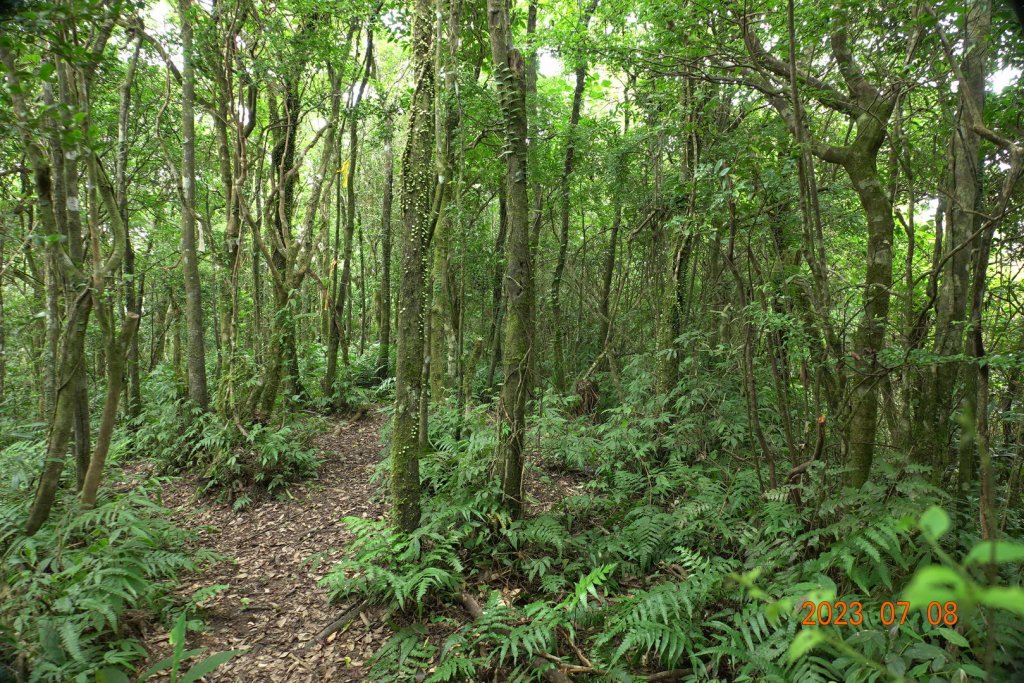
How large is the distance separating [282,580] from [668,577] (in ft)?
13.1

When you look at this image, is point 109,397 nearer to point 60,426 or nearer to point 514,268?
point 60,426

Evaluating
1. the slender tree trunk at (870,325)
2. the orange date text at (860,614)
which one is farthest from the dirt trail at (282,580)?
the slender tree trunk at (870,325)

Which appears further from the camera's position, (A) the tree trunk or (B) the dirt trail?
(A) the tree trunk

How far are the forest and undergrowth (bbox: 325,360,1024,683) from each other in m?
0.03

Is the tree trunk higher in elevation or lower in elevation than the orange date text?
higher

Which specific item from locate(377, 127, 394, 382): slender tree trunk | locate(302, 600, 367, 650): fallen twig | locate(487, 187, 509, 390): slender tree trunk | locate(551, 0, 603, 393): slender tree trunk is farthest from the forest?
locate(377, 127, 394, 382): slender tree trunk

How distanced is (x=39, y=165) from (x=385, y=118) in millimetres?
6192

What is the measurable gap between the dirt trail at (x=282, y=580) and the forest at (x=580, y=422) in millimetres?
39

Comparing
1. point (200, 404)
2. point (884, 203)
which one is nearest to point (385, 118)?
point (200, 404)

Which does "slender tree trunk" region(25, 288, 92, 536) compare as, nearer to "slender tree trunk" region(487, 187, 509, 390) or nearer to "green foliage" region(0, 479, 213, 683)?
"green foliage" region(0, 479, 213, 683)

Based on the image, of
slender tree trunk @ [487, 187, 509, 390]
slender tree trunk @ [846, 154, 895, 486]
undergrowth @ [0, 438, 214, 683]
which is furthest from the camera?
slender tree trunk @ [487, 187, 509, 390]

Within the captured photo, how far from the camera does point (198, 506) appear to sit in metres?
6.91

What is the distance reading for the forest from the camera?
351 centimetres

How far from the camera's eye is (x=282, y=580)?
17.7 feet
